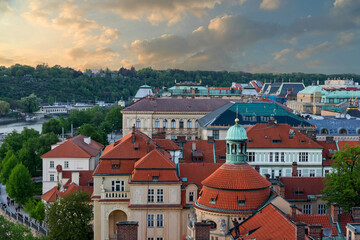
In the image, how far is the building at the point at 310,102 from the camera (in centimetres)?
15925

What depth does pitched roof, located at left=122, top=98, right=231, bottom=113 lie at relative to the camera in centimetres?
11238

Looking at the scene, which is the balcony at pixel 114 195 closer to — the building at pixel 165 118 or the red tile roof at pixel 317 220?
the red tile roof at pixel 317 220

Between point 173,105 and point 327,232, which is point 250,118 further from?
point 327,232

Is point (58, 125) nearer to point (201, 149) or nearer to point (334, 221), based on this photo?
point (201, 149)

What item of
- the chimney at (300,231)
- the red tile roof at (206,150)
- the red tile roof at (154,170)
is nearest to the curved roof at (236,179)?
the red tile roof at (154,170)

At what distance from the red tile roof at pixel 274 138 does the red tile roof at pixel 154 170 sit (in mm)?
20612

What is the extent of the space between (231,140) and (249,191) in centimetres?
526

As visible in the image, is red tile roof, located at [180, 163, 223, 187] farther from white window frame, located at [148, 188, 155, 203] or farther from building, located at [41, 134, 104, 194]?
building, located at [41, 134, 104, 194]

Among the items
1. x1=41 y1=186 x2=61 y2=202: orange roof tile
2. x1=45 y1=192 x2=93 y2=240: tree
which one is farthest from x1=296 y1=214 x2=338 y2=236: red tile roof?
x1=41 y1=186 x2=61 y2=202: orange roof tile

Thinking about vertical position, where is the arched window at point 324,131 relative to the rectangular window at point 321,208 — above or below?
above

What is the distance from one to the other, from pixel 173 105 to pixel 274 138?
48630 mm

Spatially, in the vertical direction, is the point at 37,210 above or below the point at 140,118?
below

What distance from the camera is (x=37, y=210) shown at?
65.6m

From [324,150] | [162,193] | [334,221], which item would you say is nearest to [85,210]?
[162,193]
